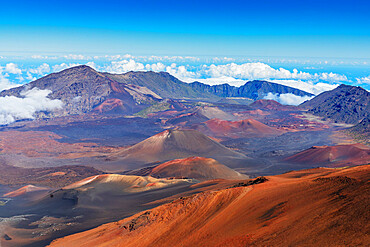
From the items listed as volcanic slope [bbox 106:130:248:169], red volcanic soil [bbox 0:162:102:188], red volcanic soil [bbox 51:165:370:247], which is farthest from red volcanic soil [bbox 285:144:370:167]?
red volcanic soil [bbox 51:165:370:247]

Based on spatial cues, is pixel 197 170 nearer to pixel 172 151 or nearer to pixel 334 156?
pixel 172 151

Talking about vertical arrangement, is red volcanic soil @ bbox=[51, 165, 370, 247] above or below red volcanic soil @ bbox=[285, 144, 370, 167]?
above

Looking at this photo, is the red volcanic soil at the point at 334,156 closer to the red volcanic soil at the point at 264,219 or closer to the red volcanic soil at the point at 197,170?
the red volcanic soil at the point at 197,170

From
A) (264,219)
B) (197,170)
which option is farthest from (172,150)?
(264,219)

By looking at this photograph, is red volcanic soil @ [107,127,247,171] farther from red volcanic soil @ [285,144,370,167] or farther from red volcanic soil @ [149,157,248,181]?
red volcanic soil @ [149,157,248,181]

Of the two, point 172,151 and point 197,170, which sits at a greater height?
point 197,170

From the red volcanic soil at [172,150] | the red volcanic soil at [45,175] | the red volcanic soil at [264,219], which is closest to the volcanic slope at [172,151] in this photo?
the red volcanic soil at [172,150]
